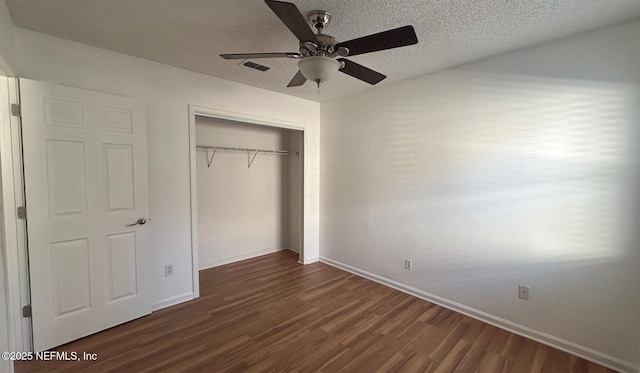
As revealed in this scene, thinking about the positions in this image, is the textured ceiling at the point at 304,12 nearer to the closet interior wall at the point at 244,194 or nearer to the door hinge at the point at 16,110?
the door hinge at the point at 16,110

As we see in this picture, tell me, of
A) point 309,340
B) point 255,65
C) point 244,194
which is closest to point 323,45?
point 255,65

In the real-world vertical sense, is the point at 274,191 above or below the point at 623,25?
below

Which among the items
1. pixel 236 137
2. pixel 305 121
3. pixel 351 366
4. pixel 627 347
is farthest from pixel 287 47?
pixel 627 347

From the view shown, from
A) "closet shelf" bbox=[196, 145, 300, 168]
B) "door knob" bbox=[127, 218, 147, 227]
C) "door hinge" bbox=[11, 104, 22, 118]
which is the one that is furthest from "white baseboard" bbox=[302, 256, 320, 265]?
"door hinge" bbox=[11, 104, 22, 118]

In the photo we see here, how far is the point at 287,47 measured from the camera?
7.63 feet

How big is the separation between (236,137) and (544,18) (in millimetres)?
3624

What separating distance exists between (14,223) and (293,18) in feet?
8.15

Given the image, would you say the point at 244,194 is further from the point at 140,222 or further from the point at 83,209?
the point at 83,209

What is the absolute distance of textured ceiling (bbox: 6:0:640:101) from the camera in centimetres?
174

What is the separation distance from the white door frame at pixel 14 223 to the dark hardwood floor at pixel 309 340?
29 centimetres

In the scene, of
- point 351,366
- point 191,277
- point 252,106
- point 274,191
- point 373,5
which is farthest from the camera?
point 274,191

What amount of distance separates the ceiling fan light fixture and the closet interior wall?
2.53 meters

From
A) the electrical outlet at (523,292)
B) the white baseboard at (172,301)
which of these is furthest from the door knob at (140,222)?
the electrical outlet at (523,292)

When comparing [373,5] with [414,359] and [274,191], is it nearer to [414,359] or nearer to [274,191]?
[414,359]
